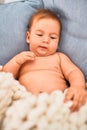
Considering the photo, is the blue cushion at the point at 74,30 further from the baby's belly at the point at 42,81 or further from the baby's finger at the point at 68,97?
the baby's finger at the point at 68,97

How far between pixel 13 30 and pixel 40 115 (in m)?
0.65

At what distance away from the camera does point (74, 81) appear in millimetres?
1278

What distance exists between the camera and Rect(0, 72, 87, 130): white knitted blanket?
35.5 inches

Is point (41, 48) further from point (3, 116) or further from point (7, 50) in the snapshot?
point (3, 116)

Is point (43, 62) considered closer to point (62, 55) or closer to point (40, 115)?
point (62, 55)

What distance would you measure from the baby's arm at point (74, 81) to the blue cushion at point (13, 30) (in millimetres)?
210

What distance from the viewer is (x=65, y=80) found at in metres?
1.39

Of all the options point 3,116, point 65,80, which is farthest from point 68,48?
point 3,116

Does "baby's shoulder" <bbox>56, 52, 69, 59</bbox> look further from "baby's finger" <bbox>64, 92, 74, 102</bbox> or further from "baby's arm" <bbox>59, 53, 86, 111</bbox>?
"baby's finger" <bbox>64, 92, 74, 102</bbox>

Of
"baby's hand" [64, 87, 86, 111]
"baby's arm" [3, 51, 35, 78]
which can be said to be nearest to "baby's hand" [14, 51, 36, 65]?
"baby's arm" [3, 51, 35, 78]

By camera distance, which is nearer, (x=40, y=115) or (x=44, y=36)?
(x=40, y=115)

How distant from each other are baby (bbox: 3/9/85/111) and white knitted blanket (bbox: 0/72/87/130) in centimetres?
32

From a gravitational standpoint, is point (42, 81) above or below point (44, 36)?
below

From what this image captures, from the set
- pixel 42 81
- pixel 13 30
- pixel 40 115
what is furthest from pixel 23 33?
pixel 40 115
